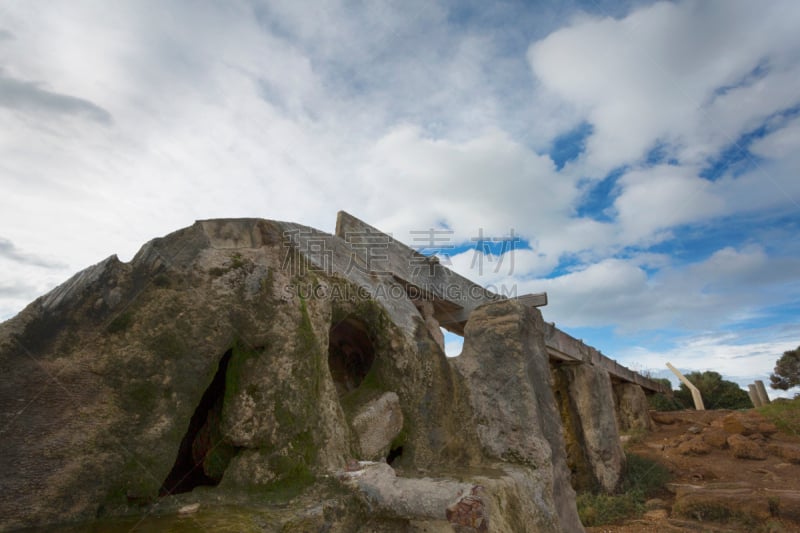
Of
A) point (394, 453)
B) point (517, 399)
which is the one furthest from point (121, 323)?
point (517, 399)

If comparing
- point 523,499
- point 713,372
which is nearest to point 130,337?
point 523,499

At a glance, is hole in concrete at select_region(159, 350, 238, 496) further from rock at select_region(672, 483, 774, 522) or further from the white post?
the white post

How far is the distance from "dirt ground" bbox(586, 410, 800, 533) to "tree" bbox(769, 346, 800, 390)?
8.84 meters

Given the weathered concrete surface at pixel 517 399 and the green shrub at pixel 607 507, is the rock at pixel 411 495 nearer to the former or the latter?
the weathered concrete surface at pixel 517 399

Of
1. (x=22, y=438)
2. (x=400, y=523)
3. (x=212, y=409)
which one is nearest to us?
(x=22, y=438)

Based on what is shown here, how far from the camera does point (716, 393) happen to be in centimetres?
2231

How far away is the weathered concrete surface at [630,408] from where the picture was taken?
13.9m

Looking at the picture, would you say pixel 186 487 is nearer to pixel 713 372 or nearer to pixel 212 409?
pixel 212 409

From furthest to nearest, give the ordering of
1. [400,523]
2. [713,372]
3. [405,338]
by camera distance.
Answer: [713,372], [405,338], [400,523]

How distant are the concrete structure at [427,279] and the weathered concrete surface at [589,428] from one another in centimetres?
61

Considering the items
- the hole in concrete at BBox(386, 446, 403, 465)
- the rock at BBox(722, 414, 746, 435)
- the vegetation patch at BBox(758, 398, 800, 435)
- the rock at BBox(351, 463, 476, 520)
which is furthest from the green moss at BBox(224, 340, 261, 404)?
the vegetation patch at BBox(758, 398, 800, 435)

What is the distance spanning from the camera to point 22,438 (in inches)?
85.7

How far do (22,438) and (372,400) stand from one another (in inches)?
87.7

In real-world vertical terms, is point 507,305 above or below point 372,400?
above
